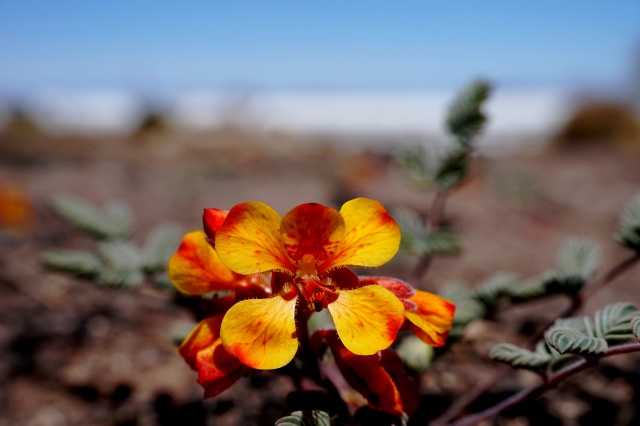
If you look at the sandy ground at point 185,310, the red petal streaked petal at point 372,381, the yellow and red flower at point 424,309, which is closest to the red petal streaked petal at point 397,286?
the yellow and red flower at point 424,309

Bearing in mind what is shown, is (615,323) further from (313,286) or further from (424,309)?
(313,286)

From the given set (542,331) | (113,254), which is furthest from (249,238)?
(542,331)

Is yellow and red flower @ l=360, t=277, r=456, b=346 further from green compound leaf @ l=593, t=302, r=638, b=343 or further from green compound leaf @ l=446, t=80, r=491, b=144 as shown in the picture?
green compound leaf @ l=446, t=80, r=491, b=144

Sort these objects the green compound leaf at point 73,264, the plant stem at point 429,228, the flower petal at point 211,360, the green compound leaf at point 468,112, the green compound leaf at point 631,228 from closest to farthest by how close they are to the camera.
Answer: the flower petal at point 211,360 → the green compound leaf at point 631,228 → the green compound leaf at point 73,264 → the green compound leaf at point 468,112 → the plant stem at point 429,228

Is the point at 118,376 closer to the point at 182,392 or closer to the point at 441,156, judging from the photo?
the point at 182,392

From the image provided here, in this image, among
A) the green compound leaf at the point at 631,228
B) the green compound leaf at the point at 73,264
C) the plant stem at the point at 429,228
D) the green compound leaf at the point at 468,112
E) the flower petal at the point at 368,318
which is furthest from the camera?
the plant stem at the point at 429,228

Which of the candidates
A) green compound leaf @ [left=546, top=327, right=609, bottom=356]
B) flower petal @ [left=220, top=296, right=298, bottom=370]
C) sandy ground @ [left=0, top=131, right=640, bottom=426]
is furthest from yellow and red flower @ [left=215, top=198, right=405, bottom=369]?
sandy ground @ [left=0, top=131, right=640, bottom=426]

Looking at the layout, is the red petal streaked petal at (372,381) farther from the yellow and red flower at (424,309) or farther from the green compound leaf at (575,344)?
the green compound leaf at (575,344)
